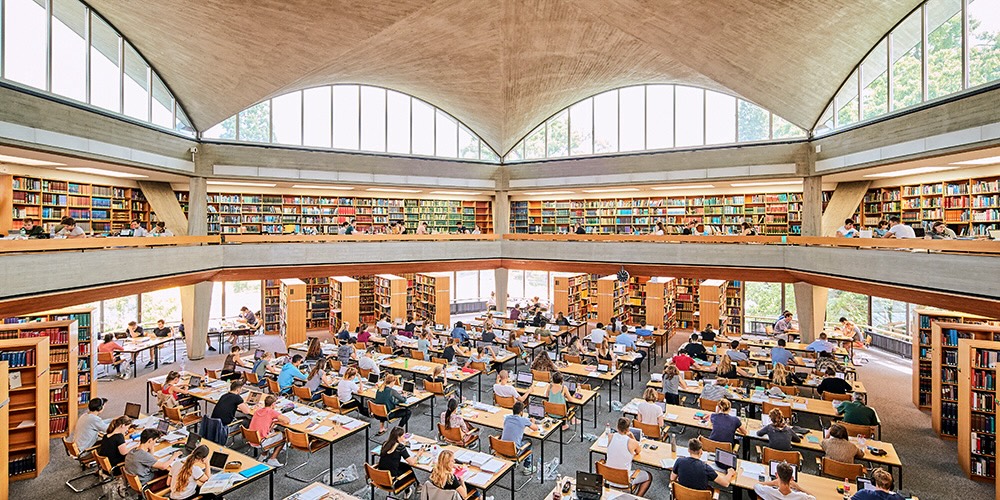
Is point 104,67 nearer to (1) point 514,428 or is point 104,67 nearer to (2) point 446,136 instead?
(2) point 446,136

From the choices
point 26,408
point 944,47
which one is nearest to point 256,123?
point 26,408

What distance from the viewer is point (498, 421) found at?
329 inches

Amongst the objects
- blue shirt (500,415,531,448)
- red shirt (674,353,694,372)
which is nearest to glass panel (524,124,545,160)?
red shirt (674,353,694,372)

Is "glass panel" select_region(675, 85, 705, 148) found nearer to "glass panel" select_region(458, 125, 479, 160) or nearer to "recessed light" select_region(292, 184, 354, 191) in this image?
"glass panel" select_region(458, 125, 479, 160)

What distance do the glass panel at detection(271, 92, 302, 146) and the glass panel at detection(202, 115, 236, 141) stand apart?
121 centimetres

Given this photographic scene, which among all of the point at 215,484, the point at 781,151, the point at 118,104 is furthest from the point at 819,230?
the point at 118,104

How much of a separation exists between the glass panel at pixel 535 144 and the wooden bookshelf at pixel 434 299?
6.17 metres

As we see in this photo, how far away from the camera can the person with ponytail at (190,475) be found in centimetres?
609

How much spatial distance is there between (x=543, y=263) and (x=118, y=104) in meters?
13.7

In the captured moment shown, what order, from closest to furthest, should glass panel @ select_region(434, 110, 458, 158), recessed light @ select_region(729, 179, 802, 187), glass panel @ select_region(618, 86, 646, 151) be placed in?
recessed light @ select_region(729, 179, 802, 187) < glass panel @ select_region(618, 86, 646, 151) < glass panel @ select_region(434, 110, 458, 158)

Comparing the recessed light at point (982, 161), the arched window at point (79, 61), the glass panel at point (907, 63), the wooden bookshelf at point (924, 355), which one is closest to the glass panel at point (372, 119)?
the arched window at point (79, 61)

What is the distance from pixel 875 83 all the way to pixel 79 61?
19544 mm

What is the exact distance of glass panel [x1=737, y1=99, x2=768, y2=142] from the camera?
16.6m

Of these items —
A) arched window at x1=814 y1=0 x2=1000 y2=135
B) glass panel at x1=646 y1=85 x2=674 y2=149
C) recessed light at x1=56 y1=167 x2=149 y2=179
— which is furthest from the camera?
glass panel at x1=646 y1=85 x2=674 y2=149
